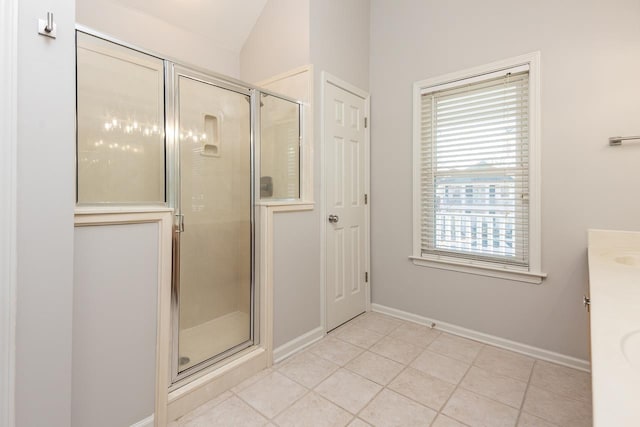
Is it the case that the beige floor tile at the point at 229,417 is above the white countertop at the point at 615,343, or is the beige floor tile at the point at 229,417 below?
below

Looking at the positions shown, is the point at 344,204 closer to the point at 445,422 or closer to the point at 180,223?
the point at 180,223

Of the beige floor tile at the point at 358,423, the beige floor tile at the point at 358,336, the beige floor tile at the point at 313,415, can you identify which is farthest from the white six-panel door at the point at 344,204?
the beige floor tile at the point at 358,423

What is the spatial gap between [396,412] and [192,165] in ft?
5.86

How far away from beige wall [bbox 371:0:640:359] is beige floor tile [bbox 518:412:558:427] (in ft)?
2.48

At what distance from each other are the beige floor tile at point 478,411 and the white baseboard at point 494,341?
733mm

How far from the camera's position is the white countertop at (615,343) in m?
0.48

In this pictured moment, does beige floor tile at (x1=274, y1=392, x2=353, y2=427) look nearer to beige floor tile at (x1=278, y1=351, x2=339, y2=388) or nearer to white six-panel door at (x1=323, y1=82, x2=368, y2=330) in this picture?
beige floor tile at (x1=278, y1=351, x2=339, y2=388)

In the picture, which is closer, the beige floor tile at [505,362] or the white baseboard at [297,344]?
the beige floor tile at [505,362]

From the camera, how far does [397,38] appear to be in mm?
2832

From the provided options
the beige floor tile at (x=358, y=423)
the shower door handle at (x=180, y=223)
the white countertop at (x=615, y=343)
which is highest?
the shower door handle at (x=180, y=223)

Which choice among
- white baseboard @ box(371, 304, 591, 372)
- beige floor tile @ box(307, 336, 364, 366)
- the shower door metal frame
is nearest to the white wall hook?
the shower door metal frame

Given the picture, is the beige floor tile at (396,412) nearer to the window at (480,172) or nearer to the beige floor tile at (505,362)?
the beige floor tile at (505,362)

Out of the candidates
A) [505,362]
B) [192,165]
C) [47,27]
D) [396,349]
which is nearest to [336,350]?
[396,349]

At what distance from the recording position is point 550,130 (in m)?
2.12
